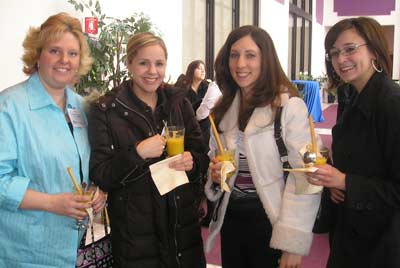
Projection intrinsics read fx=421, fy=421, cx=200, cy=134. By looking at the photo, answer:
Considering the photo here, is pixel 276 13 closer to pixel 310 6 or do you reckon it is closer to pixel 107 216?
pixel 310 6

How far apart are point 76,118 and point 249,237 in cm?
89

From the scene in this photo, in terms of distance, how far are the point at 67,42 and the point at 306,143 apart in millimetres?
1045

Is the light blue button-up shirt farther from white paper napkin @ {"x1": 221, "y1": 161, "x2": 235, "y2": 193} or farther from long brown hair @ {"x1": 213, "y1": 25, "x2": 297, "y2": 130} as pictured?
long brown hair @ {"x1": 213, "y1": 25, "x2": 297, "y2": 130}

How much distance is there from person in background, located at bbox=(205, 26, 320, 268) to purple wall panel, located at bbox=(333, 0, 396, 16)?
1751 cm

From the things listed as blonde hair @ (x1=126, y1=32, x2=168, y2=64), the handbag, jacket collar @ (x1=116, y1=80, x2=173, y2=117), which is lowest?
the handbag

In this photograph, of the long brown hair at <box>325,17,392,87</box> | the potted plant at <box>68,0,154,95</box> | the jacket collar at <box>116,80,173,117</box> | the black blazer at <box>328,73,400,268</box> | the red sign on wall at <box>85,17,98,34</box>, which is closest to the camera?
the black blazer at <box>328,73,400,268</box>

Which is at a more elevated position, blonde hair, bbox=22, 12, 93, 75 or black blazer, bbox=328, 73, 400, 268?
blonde hair, bbox=22, 12, 93, 75

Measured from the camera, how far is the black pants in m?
1.78

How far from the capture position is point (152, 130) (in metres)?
1.80

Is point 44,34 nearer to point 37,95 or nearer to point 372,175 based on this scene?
point 37,95

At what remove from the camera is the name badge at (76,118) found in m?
1.77

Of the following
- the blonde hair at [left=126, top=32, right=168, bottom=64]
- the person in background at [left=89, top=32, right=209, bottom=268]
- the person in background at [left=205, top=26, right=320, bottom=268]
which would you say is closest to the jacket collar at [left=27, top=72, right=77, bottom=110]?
the person in background at [left=89, top=32, right=209, bottom=268]

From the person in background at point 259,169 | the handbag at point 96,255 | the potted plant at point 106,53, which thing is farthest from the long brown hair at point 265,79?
the potted plant at point 106,53

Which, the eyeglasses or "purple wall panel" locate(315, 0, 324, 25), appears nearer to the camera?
the eyeglasses
